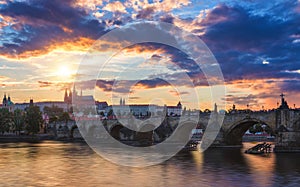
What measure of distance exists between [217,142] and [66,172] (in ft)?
121

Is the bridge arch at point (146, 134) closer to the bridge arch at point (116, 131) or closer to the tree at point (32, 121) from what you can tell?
the bridge arch at point (116, 131)

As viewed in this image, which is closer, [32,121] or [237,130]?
[237,130]

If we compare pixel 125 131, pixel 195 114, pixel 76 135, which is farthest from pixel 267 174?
pixel 76 135

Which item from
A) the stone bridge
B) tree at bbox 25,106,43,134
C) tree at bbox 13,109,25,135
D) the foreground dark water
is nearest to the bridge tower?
the stone bridge

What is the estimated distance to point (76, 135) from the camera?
4663 inches

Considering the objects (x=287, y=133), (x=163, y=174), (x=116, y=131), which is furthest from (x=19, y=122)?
(x=163, y=174)

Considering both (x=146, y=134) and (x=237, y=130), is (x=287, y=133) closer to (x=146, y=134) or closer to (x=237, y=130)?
(x=237, y=130)

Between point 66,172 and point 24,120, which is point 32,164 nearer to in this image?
point 66,172

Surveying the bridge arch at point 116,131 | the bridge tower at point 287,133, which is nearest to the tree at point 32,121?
the bridge arch at point 116,131

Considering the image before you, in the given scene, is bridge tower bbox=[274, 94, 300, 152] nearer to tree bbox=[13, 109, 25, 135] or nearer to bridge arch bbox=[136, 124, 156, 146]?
bridge arch bbox=[136, 124, 156, 146]

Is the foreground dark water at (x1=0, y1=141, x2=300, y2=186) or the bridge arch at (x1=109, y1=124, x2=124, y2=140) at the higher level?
the bridge arch at (x1=109, y1=124, x2=124, y2=140)

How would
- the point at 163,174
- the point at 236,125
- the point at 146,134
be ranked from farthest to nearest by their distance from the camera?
1. the point at 146,134
2. the point at 236,125
3. the point at 163,174

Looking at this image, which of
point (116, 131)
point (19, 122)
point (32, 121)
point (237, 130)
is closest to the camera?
point (237, 130)

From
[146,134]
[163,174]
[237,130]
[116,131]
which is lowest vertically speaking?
[163,174]
